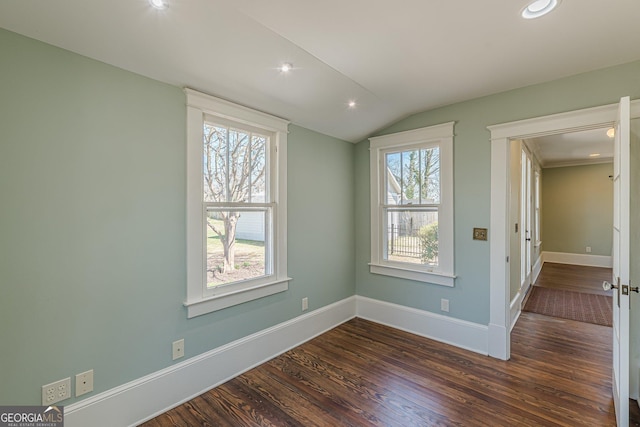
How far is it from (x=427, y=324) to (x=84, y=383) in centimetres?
292

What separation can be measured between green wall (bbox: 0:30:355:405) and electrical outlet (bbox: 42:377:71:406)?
0.03 m

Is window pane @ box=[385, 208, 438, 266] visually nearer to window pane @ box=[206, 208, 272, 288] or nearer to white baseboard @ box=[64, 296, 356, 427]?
white baseboard @ box=[64, 296, 356, 427]

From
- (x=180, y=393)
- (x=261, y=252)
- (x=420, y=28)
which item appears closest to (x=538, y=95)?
(x=420, y=28)

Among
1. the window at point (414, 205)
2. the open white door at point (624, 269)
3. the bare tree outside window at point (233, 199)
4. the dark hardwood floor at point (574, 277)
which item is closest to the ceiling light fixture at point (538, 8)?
the open white door at point (624, 269)

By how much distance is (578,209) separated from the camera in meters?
6.67

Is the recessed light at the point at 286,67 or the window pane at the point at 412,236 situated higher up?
the recessed light at the point at 286,67

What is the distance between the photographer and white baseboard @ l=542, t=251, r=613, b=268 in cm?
640

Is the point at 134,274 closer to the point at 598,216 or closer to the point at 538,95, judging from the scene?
the point at 538,95

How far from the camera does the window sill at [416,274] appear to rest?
116 inches

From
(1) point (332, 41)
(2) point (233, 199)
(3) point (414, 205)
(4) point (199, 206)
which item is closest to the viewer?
(1) point (332, 41)

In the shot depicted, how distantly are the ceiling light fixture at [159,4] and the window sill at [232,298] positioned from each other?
1834mm

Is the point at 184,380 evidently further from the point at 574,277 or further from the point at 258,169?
the point at 574,277

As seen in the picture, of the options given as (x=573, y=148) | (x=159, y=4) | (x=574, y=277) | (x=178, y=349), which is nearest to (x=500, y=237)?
(x=178, y=349)

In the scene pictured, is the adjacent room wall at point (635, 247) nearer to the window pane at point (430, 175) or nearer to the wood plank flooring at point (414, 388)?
the wood plank flooring at point (414, 388)
